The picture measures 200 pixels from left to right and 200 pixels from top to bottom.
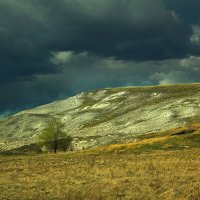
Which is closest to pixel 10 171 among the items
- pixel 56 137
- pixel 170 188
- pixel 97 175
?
pixel 97 175

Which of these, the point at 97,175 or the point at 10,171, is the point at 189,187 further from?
the point at 10,171

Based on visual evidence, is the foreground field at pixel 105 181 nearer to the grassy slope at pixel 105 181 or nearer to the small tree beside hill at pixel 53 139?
the grassy slope at pixel 105 181

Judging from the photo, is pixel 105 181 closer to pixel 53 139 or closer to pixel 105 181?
pixel 105 181

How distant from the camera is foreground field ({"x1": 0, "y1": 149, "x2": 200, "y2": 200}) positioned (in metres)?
31.9

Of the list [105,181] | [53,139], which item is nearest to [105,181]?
[105,181]

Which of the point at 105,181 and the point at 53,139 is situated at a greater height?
the point at 53,139

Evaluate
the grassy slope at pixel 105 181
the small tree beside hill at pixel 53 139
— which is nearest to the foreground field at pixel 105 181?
the grassy slope at pixel 105 181

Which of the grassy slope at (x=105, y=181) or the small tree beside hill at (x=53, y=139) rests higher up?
the small tree beside hill at (x=53, y=139)

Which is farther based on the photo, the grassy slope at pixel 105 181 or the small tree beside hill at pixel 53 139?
the small tree beside hill at pixel 53 139

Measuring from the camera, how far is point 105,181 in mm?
37812

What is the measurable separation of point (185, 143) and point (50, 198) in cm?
6007

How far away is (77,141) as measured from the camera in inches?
6147

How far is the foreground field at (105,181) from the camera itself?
31.9 metres

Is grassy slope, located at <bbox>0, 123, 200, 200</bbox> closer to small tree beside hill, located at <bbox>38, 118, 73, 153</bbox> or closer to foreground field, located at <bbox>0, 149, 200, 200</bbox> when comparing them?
foreground field, located at <bbox>0, 149, 200, 200</bbox>
